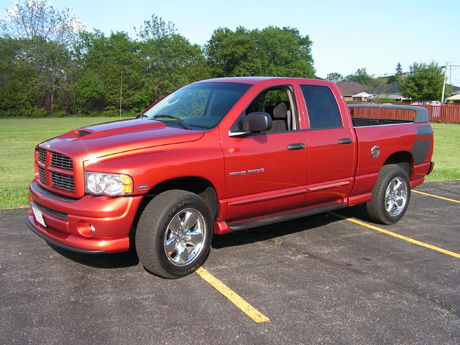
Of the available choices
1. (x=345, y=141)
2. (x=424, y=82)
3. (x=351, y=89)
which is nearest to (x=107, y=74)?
(x=424, y=82)

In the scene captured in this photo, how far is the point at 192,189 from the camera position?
4539mm

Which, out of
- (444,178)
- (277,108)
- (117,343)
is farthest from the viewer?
(444,178)

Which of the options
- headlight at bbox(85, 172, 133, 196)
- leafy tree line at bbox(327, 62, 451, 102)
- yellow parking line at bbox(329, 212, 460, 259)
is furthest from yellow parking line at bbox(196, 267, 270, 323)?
leafy tree line at bbox(327, 62, 451, 102)

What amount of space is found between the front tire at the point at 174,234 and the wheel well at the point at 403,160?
348 cm

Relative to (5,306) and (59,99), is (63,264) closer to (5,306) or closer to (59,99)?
(5,306)

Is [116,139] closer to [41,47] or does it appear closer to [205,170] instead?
[205,170]

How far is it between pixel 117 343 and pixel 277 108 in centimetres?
331

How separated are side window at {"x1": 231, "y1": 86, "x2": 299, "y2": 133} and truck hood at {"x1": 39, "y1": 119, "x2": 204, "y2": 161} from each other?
3.74 ft

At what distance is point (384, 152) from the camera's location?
5.97m

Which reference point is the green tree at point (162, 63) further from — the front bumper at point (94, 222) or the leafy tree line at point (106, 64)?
the front bumper at point (94, 222)

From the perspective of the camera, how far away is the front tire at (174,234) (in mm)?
3900

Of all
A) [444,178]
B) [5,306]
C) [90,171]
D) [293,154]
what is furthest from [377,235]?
[444,178]

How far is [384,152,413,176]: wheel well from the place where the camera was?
649 centimetres

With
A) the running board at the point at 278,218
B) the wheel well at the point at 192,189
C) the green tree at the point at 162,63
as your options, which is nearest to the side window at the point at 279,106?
the running board at the point at 278,218
